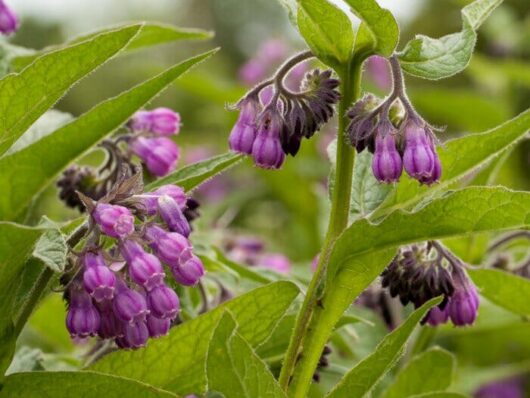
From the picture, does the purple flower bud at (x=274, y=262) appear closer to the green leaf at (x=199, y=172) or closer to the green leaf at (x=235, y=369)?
the green leaf at (x=199, y=172)

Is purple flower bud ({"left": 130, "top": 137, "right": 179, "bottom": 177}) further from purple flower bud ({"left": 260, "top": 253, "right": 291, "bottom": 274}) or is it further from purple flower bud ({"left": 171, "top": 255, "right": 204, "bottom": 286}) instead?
purple flower bud ({"left": 260, "top": 253, "right": 291, "bottom": 274})

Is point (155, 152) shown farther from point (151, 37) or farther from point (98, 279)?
point (98, 279)

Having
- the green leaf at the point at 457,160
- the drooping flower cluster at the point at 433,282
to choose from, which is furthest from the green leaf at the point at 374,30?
the drooping flower cluster at the point at 433,282

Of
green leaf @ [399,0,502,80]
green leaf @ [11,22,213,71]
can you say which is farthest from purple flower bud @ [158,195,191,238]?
Answer: green leaf @ [11,22,213,71]

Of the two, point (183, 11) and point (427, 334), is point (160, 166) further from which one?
point (183, 11)

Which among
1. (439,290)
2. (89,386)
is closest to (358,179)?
(439,290)

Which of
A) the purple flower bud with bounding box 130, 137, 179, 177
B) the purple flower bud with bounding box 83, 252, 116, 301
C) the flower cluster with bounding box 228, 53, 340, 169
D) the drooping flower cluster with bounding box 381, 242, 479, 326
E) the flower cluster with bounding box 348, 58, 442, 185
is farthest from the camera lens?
the purple flower bud with bounding box 130, 137, 179, 177
